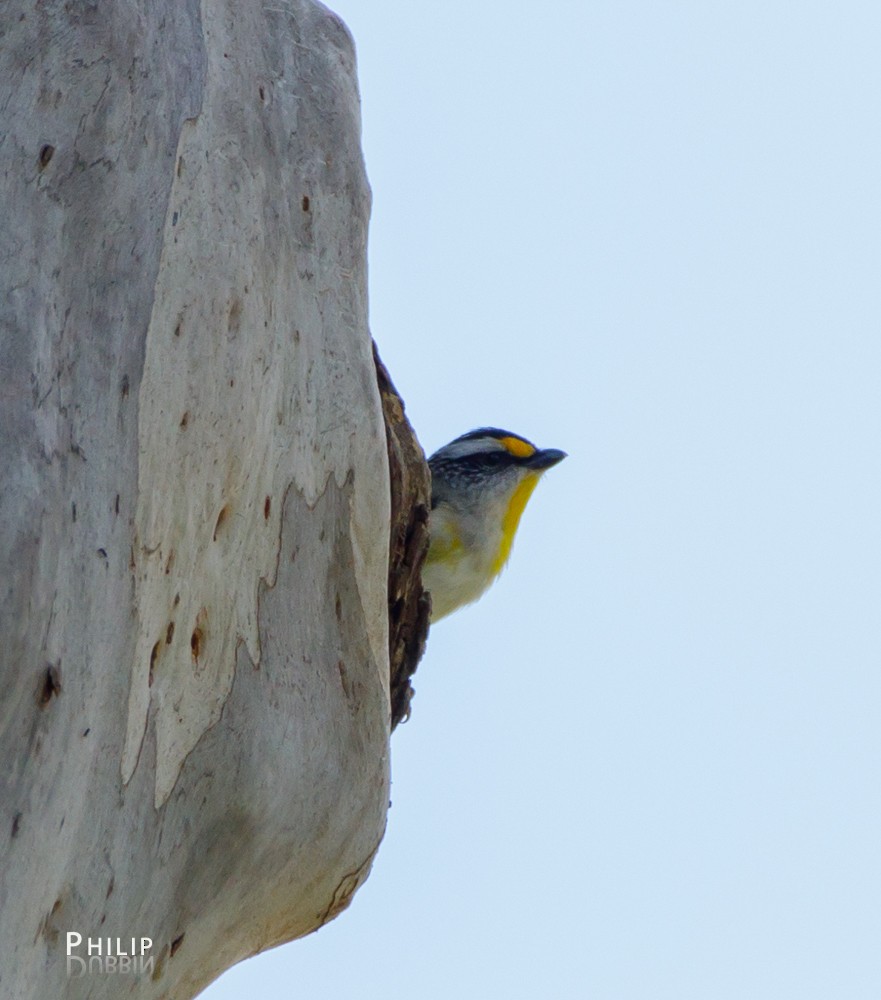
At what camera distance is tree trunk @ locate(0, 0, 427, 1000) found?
12.4ft

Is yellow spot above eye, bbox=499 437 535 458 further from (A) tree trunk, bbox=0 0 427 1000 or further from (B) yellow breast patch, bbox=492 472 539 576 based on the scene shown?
(A) tree trunk, bbox=0 0 427 1000

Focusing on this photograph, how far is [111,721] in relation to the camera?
4.02 meters

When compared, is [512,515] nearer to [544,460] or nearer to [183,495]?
[544,460]

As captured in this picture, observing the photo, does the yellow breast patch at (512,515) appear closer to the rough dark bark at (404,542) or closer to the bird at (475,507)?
the bird at (475,507)

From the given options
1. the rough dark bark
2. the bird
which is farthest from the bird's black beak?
the rough dark bark

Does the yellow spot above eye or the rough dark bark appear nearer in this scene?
the rough dark bark

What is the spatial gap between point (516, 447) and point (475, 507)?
0.57 metres

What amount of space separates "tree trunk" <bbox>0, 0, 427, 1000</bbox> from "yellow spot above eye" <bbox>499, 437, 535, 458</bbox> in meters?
3.26

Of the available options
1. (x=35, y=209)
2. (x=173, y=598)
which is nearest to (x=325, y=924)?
(x=173, y=598)

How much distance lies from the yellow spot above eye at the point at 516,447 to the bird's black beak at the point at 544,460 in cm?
5

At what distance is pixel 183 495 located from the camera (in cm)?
434

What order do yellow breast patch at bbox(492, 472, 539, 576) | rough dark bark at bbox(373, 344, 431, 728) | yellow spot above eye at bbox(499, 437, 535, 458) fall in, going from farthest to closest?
yellow spot above eye at bbox(499, 437, 535, 458), yellow breast patch at bbox(492, 472, 539, 576), rough dark bark at bbox(373, 344, 431, 728)

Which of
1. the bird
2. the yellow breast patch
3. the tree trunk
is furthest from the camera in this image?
the yellow breast patch

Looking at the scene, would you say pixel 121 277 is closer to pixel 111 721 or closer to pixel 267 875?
pixel 111 721
